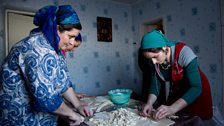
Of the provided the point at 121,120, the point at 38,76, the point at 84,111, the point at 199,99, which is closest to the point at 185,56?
the point at 199,99

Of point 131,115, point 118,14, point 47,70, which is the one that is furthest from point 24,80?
point 118,14

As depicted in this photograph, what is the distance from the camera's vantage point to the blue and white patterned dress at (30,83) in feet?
1.96

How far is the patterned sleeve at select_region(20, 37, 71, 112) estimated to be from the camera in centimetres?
59

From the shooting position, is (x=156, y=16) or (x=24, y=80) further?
(x=156, y=16)

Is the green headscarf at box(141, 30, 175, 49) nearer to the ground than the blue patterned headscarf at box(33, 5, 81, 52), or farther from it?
nearer to the ground

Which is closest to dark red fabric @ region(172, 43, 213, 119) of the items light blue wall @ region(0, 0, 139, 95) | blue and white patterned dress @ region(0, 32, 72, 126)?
blue and white patterned dress @ region(0, 32, 72, 126)

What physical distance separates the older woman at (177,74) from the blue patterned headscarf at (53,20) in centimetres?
46

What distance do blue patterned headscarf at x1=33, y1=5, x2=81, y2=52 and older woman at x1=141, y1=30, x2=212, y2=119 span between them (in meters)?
0.46

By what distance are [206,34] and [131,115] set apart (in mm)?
1673

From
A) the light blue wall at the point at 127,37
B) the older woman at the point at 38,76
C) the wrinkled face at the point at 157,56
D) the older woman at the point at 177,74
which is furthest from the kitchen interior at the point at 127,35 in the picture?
the older woman at the point at 38,76

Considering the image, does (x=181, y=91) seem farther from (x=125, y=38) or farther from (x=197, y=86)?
(x=125, y=38)

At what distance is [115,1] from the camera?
2951mm

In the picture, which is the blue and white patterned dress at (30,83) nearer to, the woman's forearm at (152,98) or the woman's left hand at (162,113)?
the woman's left hand at (162,113)

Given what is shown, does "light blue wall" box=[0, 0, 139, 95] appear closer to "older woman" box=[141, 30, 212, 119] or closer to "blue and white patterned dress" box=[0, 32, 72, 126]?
"older woman" box=[141, 30, 212, 119]
